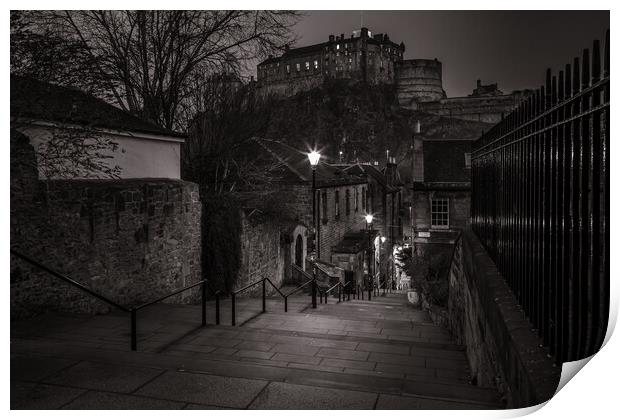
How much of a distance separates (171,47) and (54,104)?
22.8 ft

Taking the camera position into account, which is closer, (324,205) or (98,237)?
(98,237)

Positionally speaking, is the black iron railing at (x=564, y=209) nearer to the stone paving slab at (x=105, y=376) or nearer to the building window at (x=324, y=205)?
the stone paving slab at (x=105, y=376)

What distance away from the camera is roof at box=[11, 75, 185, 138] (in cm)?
578

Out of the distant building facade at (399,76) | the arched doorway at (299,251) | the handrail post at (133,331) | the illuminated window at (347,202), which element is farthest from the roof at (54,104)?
the distant building facade at (399,76)

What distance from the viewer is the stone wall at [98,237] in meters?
7.51

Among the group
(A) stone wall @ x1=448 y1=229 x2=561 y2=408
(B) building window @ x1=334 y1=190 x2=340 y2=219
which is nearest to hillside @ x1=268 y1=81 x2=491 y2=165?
(B) building window @ x1=334 y1=190 x2=340 y2=219

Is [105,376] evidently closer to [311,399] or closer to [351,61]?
[311,399]

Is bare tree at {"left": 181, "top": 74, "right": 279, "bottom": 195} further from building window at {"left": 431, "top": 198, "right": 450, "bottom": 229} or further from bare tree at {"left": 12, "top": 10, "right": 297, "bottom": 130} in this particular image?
building window at {"left": 431, "top": 198, "right": 450, "bottom": 229}

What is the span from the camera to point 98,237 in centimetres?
908

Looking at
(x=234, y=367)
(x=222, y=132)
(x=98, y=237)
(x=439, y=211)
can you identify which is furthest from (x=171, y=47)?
(x=439, y=211)

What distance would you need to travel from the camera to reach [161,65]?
13047 millimetres

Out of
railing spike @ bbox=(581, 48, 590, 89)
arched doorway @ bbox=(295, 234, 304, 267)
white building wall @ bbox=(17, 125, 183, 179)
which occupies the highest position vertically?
white building wall @ bbox=(17, 125, 183, 179)

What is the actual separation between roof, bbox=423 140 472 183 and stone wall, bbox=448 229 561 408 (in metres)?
18.7
